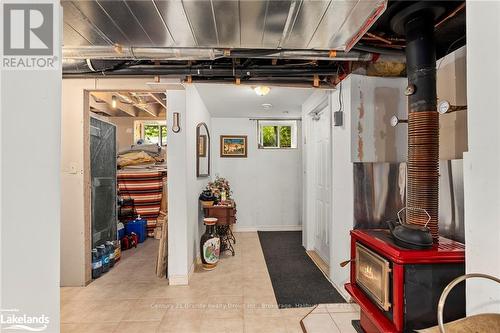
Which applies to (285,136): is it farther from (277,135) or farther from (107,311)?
(107,311)

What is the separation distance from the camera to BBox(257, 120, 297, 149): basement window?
475 cm

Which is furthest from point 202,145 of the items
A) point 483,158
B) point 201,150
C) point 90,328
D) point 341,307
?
point 483,158

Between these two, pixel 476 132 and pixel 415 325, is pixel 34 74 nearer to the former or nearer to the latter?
pixel 476 132

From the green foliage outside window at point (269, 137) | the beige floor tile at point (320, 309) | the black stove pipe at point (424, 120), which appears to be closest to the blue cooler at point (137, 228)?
the green foliage outside window at point (269, 137)

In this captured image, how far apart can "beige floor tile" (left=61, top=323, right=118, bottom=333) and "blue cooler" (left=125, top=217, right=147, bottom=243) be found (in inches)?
83.5

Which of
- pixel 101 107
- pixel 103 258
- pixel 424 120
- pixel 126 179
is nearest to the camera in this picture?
pixel 424 120

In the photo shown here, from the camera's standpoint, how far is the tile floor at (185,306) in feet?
6.32

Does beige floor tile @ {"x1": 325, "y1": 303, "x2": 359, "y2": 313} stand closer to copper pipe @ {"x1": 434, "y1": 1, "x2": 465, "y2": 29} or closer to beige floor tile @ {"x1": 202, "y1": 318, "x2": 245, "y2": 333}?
beige floor tile @ {"x1": 202, "y1": 318, "x2": 245, "y2": 333}

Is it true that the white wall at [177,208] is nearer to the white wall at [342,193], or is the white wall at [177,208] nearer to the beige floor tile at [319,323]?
the beige floor tile at [319,323]

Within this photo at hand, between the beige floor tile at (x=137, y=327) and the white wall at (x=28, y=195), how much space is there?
110 centimetres

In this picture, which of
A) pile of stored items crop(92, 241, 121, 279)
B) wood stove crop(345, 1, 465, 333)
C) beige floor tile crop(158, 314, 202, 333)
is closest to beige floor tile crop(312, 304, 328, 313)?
wood stove crop(345, 1, 465, 333)

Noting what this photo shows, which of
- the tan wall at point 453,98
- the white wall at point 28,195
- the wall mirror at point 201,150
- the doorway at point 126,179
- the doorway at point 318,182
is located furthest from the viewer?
the wall mirror at point 201,150

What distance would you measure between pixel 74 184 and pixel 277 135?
3.37 m

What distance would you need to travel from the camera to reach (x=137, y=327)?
191 cm
